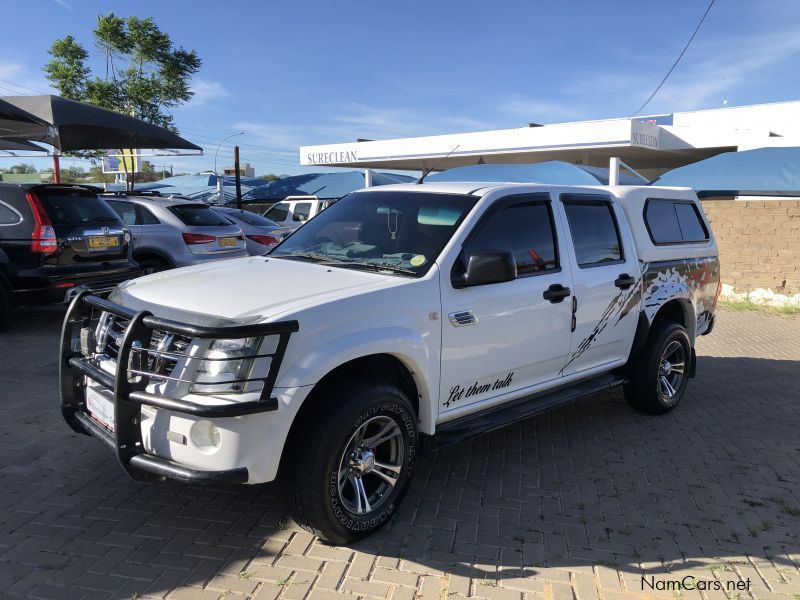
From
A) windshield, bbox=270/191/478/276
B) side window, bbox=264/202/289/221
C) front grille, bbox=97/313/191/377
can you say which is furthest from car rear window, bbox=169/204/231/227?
side window, bbox=264/202/289/221

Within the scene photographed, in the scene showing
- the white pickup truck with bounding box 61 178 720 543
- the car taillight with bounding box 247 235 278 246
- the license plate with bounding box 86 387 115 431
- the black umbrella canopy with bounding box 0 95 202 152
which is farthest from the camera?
the car taillight with bounding box 247 235 278 246

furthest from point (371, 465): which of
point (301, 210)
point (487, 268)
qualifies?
point (301, 210)

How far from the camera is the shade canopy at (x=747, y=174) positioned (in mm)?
13239

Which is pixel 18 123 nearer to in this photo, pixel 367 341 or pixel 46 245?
pixel 46 245

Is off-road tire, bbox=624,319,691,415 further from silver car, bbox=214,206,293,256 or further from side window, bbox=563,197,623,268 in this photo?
silver car, bbox=214,206,293,256

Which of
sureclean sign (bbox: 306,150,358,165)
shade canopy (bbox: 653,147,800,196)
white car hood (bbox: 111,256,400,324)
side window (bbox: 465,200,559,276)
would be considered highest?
sureclean sign (bbox: 306,150,358,165)

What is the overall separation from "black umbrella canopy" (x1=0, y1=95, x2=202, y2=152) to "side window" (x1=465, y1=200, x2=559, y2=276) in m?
10.3

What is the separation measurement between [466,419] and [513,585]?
3.63 feet

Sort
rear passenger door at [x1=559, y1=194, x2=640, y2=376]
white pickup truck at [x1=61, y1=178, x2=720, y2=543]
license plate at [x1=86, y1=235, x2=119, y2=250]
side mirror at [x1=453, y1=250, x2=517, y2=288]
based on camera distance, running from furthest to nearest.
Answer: license plate at [x1=86, y1=235, x2=119, y2=250], rear passenger door at [x1=559, y1=194, x2=640, y2=376], side mirror at [x1=453, y1=250, x2=517, y2=288], white pickup truck at [x1=61, y1=178, x2=720, y2=543]

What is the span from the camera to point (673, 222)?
5.88m

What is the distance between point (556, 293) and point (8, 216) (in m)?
6.48

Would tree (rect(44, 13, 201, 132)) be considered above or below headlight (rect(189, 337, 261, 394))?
above

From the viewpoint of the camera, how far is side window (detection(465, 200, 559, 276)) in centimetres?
408

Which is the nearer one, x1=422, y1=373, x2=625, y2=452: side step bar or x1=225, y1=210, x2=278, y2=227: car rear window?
x1=422, y1=373, x2=625, y2=452: side step bar
